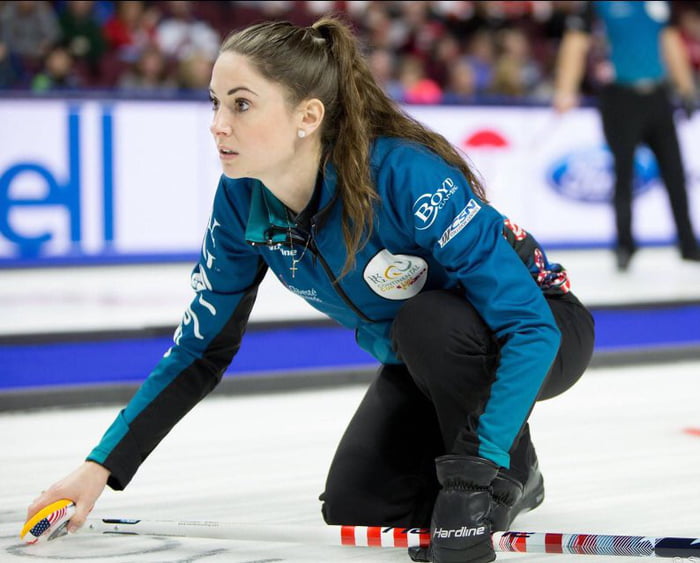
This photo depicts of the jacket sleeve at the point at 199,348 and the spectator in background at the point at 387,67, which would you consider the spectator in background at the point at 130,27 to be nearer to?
the spectator in background at the point at 387,67

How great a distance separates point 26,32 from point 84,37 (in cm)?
34

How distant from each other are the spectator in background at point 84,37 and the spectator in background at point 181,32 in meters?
0.42

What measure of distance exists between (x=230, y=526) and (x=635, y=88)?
348cm

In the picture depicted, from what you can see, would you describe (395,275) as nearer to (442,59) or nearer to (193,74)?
(193,74)

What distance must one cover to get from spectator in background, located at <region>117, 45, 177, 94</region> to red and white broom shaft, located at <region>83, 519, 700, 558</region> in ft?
15.4

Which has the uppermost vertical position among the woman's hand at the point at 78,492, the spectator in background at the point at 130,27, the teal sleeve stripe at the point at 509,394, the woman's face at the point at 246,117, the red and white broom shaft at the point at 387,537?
the spectator in background at the point at 130,27

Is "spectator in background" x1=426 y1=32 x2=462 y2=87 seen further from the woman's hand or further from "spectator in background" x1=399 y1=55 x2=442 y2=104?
the woman's hand

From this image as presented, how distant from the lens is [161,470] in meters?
2.32

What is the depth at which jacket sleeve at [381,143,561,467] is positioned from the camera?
156 cm

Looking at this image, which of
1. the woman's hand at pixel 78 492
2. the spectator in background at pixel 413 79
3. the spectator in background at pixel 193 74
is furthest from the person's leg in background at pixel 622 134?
the woman's hand at pixel 78 492

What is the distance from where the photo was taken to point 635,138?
186 inches

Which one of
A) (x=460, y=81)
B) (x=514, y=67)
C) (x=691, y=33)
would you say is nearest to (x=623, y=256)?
(x=460, y=81)

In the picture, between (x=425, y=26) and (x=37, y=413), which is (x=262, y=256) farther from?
(x=425, y=26)

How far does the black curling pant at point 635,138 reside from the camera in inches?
186
